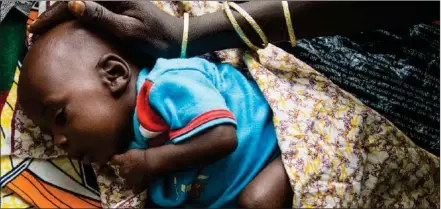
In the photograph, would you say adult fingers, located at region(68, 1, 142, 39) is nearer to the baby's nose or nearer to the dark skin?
the dark skin

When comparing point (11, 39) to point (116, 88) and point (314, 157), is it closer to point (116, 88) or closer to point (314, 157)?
point (116, 88)

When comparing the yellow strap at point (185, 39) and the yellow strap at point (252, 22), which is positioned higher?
the yellow strap at point (252, 22)

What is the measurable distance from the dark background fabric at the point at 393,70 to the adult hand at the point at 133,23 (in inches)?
11.6

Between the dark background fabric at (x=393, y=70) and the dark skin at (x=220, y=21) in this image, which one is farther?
the dark background fabric at (x=393, y=70)

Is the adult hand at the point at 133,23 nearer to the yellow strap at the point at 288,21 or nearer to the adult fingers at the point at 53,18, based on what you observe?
the adult fingers at the point at 53,18

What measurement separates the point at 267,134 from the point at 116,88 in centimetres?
33

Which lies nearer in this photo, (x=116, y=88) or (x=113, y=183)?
(x=116, y=88)

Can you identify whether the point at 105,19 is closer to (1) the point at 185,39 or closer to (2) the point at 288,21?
(1) the point at 185,39

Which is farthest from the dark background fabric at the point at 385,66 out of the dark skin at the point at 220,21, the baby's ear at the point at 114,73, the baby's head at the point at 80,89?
the baby's ear at the point at 114,73

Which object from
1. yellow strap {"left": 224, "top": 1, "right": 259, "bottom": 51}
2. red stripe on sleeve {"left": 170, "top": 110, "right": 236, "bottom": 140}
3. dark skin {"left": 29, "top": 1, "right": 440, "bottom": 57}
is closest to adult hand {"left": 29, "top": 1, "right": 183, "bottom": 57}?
dark skin {"left": 29, "top": 1, "right": 440, "bottom": 57}

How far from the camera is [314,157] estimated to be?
1.22 meters

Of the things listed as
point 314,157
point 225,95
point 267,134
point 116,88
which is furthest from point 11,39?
point 314,157

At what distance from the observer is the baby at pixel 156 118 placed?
1.18m

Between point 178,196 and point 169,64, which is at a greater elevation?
point 169,64
